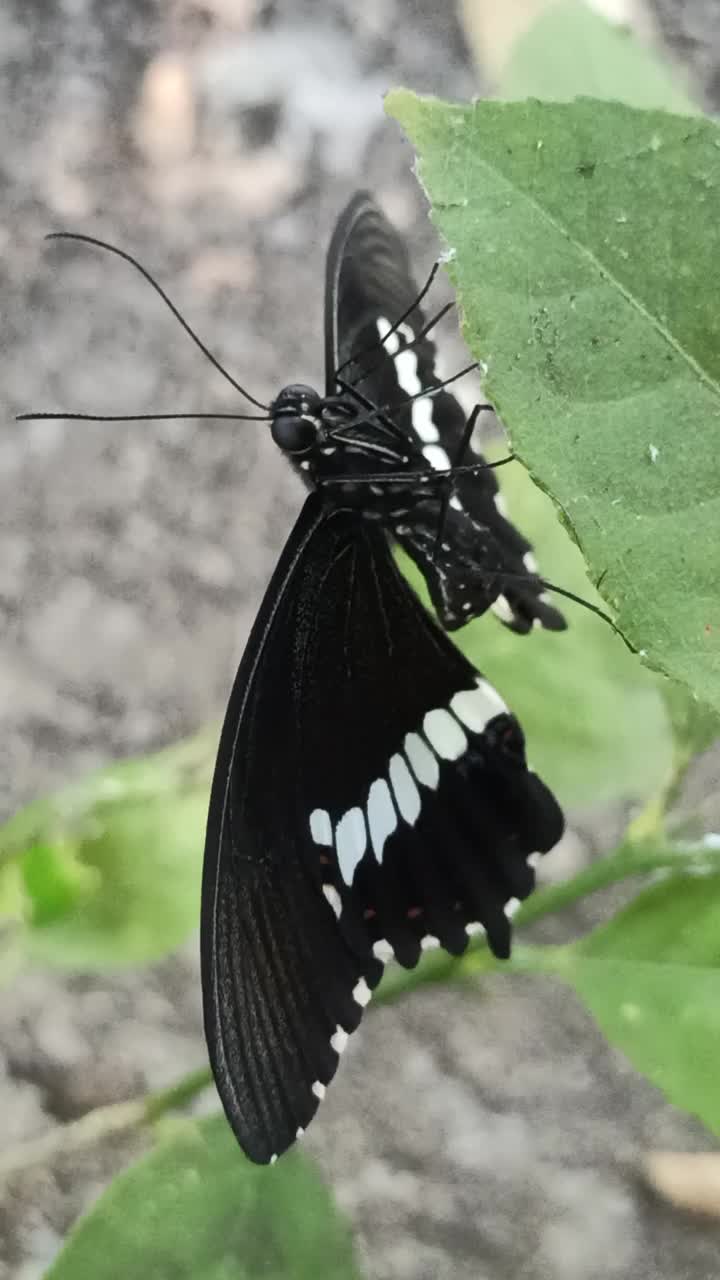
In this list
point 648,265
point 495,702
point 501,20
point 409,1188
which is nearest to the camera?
point 648,265

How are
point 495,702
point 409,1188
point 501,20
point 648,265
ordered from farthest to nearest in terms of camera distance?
point 501,20 → point 409,1188 → point 495,702 → point 648,265

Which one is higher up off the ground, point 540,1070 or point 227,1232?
point 227,1232

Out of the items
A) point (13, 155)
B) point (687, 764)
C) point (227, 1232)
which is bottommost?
point (227, 1232)

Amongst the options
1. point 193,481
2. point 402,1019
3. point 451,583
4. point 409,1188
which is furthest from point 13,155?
point 409,1188

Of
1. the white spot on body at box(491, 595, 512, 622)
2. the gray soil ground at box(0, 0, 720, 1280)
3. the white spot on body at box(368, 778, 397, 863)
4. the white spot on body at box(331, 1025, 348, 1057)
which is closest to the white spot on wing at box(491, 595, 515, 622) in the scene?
the white spot on body at box(491, 595, 512, 622)

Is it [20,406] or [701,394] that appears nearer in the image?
[701,394]

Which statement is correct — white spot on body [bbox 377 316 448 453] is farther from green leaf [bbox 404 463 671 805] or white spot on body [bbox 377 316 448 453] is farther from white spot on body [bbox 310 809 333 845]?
white spot on body [bbox 310 809 333 845]

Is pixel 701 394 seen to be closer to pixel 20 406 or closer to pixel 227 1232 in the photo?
pixel 227 1232
